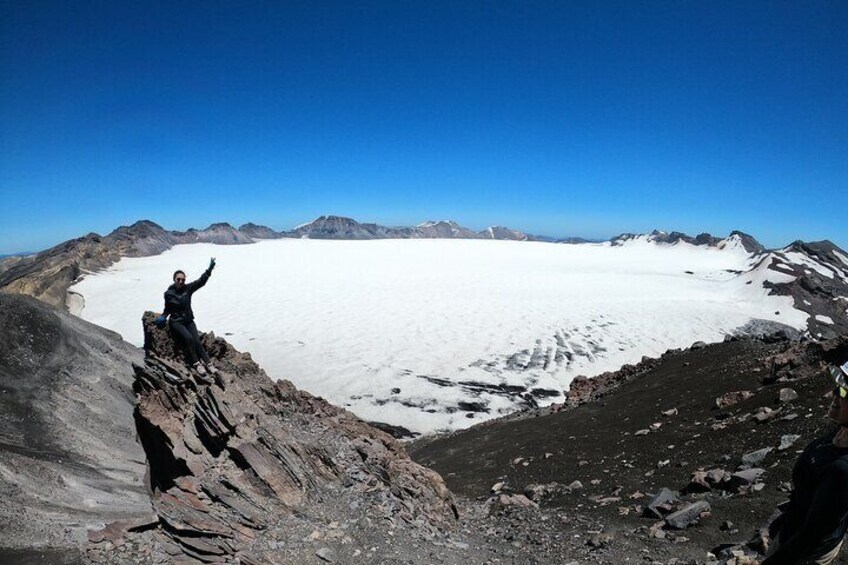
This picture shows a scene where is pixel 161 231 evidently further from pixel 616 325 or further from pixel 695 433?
pixel 695 433

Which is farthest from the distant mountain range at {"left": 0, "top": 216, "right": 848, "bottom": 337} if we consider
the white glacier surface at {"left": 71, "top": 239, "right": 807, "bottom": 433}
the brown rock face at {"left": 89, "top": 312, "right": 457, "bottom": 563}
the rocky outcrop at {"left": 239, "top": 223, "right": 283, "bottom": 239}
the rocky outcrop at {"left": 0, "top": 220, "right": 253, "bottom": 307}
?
the rocky outcrop at {"left": 239, "top": 223, "right": 283, "bottom": 239}

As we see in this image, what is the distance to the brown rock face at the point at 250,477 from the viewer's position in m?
6.93

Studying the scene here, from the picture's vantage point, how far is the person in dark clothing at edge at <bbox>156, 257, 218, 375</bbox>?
8.82 metres

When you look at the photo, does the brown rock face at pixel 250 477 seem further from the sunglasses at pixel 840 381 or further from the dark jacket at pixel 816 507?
the sunglasses at pixel 840 381

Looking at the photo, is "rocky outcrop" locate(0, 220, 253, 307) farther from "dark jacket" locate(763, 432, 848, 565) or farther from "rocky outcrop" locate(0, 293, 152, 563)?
"dark jacket" locate(763, 432, 848, 565)

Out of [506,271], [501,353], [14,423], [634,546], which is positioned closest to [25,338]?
[14,423]

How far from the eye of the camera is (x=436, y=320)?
3572 cm

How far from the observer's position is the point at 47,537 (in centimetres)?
692

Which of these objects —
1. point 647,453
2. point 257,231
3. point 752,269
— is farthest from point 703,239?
point 257,231

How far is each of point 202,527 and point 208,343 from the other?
19.0 ft

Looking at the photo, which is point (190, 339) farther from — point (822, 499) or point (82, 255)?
point (82, 255)

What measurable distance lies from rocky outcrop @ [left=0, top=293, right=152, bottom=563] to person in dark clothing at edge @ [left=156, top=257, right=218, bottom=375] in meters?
2.93

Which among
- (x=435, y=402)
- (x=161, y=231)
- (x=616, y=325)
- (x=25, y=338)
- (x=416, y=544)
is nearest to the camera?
(x=416, y=544)

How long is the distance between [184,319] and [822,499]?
927 centimetres
